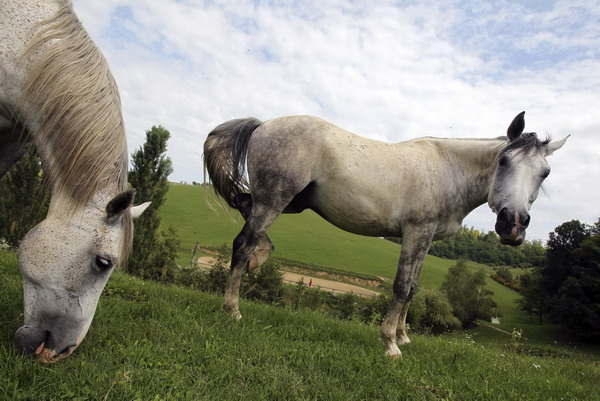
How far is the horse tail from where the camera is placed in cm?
480

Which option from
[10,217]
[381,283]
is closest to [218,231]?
[381,283]

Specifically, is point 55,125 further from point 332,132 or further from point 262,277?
point 262,277

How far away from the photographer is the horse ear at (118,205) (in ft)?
8.01

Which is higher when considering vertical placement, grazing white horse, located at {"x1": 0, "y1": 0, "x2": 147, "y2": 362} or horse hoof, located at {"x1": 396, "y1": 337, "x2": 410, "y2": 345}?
grazing white horse, located at {"x1": 0, "y1": 0, "x2": 147, "y2": 362}

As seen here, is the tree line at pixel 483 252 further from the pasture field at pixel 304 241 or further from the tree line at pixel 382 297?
the tree line at pixel 382 297

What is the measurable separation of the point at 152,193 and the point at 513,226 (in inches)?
965

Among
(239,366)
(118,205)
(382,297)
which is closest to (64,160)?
(118,205)

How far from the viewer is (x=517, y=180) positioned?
3838 millimetres

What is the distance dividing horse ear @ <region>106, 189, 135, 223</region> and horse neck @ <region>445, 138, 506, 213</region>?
3863 mm

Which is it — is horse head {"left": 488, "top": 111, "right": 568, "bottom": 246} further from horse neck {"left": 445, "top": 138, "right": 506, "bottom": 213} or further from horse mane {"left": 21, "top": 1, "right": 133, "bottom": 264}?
horse mane {"left": 21, "top": 1, "right": 133, "bottom": 264}

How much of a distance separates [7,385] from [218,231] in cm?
5283

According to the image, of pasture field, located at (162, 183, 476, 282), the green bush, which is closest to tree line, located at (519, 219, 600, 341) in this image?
the green bush

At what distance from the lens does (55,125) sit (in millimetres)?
2713

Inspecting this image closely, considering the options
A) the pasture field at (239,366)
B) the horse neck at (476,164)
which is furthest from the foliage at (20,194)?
the horse neck at (476,164)
